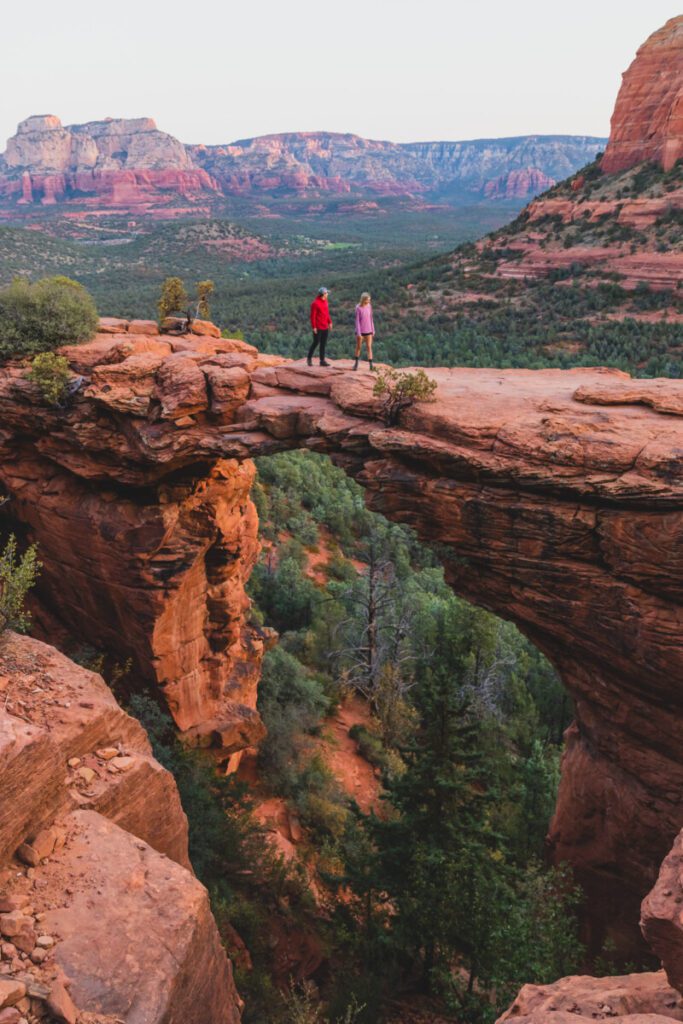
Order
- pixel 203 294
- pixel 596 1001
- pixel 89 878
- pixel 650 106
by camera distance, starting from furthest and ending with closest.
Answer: pixel 650 106 → pixel 203 294 → pixel 89 878 → pixel 596 1001

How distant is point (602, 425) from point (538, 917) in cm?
786

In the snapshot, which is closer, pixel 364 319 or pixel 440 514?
pixel 440 514

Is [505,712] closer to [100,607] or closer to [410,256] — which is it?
[100,607]

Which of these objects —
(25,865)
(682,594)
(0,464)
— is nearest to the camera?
(25,865)

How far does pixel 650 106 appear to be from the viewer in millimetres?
66875

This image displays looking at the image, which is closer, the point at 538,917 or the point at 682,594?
the point at 682,594

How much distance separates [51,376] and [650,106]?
74938 millimetres

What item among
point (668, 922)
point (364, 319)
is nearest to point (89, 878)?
point (668, 922)

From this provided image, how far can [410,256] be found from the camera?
10900 centimetres

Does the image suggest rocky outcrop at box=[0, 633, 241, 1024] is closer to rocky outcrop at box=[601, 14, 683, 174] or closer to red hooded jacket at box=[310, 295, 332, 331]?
red hooded jacket at box=[310, 295, 332, 331]

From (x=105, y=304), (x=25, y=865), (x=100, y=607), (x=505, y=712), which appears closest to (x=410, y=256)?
(x=105, y=304)

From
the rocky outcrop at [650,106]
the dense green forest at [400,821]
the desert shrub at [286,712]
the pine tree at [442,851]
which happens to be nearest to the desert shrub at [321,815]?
the dense green forest at [400,821]

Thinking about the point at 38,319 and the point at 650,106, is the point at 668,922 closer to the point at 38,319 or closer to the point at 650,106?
the point at 38,319

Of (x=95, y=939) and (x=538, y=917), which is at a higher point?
(x=95, y=939)
